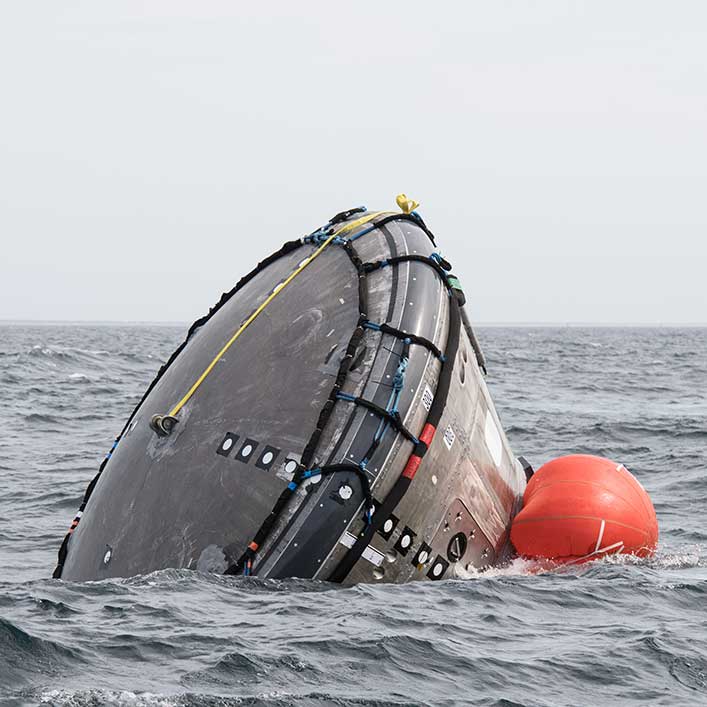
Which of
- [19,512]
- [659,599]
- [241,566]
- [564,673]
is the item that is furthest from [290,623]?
[19,512]

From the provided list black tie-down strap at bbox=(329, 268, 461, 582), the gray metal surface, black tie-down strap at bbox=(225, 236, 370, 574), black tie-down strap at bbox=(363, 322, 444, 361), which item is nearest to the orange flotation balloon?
the gray metal surface

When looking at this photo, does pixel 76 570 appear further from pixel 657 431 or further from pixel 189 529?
pixel 657 431

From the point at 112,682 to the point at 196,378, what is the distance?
4.30 metres

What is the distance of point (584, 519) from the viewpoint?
33.6 ft

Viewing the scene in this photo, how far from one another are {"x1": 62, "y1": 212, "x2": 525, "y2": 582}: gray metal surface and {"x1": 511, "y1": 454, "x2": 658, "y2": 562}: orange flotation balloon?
41 centimetres

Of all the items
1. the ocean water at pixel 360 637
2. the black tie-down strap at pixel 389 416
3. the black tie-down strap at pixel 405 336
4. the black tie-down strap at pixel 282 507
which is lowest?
the ocean water at pixel 360 637

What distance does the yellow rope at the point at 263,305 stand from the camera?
10.3m

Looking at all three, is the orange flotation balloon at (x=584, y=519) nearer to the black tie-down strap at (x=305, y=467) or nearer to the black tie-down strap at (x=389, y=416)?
the black tie-down strap at (x=389, y=416)

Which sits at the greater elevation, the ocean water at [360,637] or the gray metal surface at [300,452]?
the gray metal surface at [300,452]

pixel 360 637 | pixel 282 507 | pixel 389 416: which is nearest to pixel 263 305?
pixel 389 416

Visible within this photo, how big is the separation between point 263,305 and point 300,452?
2.26 metres

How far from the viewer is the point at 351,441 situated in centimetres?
903

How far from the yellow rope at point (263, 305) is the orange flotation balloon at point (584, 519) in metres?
3.53

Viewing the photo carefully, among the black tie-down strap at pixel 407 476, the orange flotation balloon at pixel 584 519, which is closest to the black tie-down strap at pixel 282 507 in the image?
the black tie-down strap at pixel 407 476
